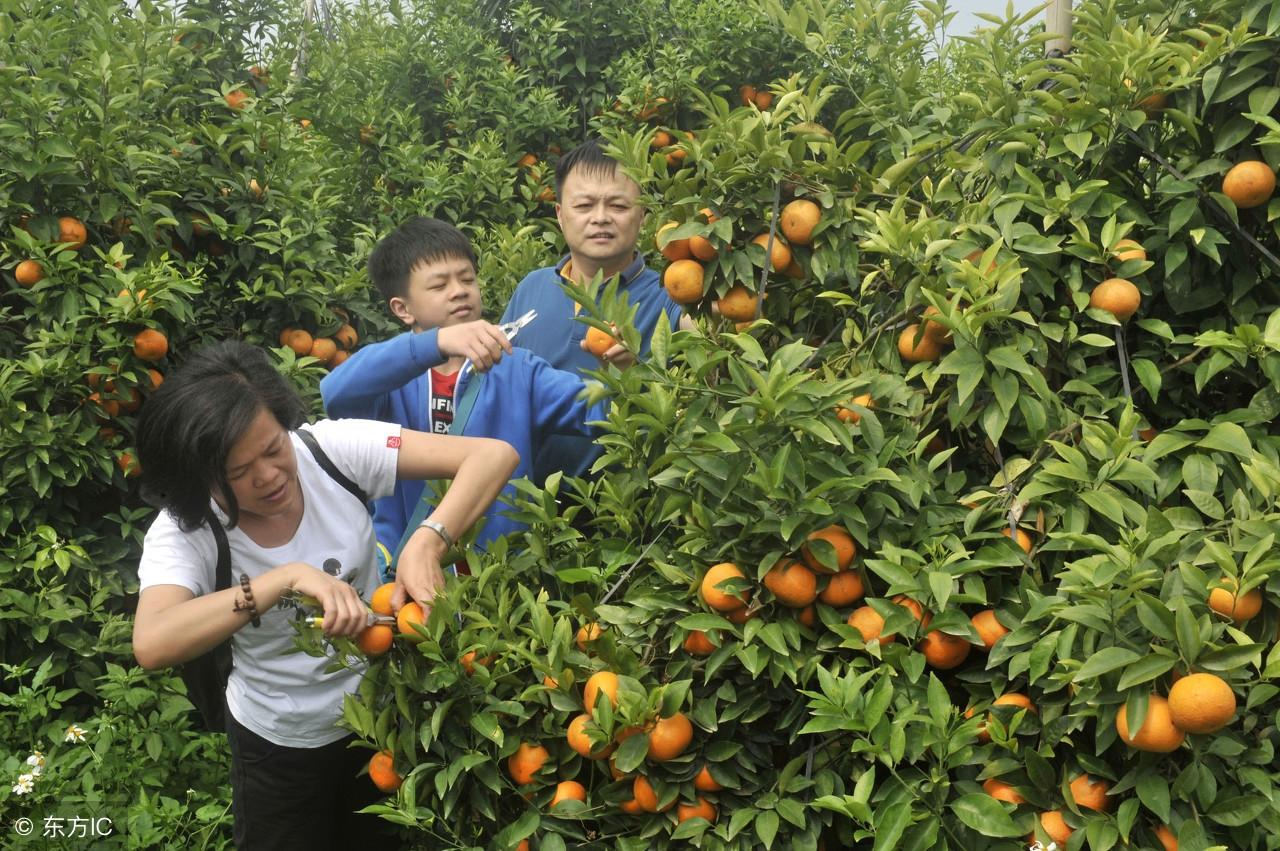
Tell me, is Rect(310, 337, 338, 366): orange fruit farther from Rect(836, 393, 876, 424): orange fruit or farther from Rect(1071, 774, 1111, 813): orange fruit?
Rect(1071, 774, 1111, 813): orange fruit

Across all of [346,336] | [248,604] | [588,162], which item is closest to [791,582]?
[248,604]

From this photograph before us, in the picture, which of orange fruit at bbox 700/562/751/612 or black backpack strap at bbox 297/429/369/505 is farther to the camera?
black backpack strap at bbox 297/429/369/505

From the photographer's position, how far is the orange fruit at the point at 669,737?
171cm

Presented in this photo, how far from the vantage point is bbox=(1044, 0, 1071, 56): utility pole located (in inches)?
96.7

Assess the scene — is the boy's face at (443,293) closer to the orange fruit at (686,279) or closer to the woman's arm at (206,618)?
the orange fruit at (686,279)

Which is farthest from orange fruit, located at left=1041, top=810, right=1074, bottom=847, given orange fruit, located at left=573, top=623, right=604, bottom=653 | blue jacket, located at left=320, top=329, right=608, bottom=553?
blue jacket, located at left=320, top=329, right=608, bottom=553

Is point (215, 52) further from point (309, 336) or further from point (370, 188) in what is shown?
point (370, 188)

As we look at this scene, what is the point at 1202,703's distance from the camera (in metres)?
1.37

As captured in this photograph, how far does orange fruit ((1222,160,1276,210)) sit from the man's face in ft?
5.45

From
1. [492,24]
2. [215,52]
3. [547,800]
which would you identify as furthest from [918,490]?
[492,24]

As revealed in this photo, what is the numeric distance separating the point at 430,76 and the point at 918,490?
4996 mm

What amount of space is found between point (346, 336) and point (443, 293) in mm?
1298

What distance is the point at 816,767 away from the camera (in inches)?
69.7

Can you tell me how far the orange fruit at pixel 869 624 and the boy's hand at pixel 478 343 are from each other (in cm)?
98
